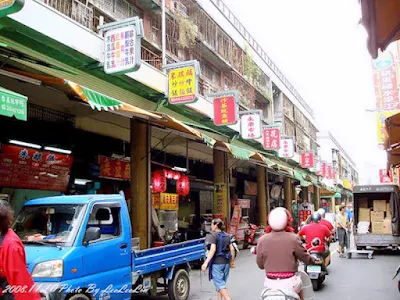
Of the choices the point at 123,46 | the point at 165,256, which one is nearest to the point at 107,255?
the point at 165,256

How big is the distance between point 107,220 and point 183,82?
7803 millimetres

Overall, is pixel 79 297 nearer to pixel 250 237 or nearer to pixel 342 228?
pixel 342 228

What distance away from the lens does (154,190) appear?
1348cm

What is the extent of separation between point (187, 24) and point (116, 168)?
24.9ft

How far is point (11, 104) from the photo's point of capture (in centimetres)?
589

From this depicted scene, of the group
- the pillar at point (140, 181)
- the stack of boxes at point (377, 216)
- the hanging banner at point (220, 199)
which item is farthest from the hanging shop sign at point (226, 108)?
the stack of boxes at point (377, 216)

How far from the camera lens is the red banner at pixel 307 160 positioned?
32094 mm

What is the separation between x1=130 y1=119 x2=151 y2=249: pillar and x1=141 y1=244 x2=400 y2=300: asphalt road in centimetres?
215

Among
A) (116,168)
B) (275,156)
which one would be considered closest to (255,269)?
(116,168)

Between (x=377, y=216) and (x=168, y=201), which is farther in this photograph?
(x=377, y=216)

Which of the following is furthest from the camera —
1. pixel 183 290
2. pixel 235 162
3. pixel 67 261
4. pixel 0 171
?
pixel 235 162

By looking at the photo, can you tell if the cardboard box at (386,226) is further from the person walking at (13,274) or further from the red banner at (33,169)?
the person walking at (13,274)

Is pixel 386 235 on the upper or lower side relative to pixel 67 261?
lower

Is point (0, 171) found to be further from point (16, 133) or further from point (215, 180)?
point (215, 180)
